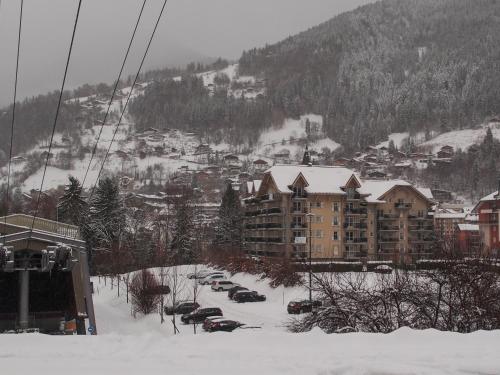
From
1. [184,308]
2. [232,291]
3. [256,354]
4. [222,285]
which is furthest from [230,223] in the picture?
[256,354]

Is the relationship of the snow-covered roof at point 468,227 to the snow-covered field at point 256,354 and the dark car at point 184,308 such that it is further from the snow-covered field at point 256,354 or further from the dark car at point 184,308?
the snow-covered field at point 256,354

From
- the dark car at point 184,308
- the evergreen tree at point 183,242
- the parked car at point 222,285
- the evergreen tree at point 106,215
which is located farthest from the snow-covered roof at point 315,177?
the dark car at point 184,308

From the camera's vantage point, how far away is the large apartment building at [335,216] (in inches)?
2621

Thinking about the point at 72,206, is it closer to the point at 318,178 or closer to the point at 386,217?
the point at 318,178

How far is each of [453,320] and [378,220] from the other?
55.8m

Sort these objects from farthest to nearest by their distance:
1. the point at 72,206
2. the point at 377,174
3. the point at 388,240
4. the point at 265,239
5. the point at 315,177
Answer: the point at 377,174, the point at 388,240, the point at 265,239, the point at 72,206, the point at 315,177

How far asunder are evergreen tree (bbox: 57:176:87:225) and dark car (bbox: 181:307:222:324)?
35841 mm

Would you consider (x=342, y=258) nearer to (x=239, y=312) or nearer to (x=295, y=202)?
(x=295, y=202)

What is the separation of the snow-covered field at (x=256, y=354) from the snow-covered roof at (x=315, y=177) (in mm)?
53352

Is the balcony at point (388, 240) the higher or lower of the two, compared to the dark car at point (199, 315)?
higher

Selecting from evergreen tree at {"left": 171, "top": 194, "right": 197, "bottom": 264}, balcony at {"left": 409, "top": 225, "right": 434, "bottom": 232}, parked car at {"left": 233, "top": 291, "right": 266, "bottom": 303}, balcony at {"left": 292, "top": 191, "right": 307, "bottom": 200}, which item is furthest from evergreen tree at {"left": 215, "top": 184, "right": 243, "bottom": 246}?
parked car at {"left": 233, "top": 291, "right": 266, "bottom": 303}

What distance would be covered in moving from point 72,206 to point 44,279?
33.9 meters

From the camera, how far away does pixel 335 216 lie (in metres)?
68.2

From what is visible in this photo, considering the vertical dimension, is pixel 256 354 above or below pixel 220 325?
above
